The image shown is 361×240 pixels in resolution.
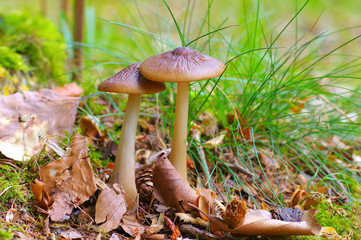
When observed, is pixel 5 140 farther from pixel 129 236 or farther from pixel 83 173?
pixel 129 236

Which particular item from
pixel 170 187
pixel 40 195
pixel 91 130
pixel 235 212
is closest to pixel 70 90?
pixel 91 130

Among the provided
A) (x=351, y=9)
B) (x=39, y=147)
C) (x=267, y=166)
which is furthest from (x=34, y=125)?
(x=351, y=9)

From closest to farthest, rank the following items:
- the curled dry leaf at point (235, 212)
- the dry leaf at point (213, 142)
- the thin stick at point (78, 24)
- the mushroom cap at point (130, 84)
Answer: the curled dry leaf at point (235, 212), the mushroom cap at point (130, 84), the dry leaf at point (213, 142), the thin stick at point (78, 24)

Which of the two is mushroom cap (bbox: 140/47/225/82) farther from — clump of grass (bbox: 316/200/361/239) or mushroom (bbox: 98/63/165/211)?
clump of grass (bbox: 316/200/361/239)

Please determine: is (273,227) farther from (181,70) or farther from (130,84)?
(130,84)

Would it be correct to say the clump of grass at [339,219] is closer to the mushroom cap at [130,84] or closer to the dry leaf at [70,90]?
the mushroom cap at [130,84]

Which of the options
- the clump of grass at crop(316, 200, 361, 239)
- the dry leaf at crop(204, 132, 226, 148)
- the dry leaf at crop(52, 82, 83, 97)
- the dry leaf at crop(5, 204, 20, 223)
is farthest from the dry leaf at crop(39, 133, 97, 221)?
the clump of grass at crop(316, 200, 361, 239)

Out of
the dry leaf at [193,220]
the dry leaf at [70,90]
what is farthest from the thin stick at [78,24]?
the dry leaf at [193,220]
